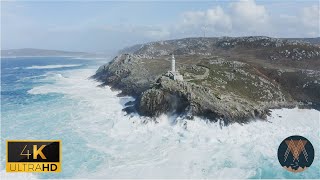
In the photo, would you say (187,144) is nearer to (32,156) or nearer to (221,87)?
(32,156)

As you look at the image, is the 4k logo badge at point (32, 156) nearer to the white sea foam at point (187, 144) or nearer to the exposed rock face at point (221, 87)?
the white sea foam at point (187, 144)

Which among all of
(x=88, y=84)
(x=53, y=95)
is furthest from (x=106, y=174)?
(x=88, y=84)

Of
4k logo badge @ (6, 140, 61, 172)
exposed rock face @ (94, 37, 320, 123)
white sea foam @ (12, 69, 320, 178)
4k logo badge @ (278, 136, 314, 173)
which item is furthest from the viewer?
exposed rock face @ (94, 37, 320, 123)

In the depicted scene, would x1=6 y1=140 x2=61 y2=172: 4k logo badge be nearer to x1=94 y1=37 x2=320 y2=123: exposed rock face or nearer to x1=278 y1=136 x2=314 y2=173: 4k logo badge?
x1=94 y1=37 x2=320 y2=123: exposed rock face

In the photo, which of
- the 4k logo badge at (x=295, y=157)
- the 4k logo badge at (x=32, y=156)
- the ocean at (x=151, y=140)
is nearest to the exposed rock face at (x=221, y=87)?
the ocean at (x=151, y=140)

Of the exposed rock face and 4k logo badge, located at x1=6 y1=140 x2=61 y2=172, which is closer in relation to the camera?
4k logo badge, located at x1=6 y1=140 x2=61 y2=172

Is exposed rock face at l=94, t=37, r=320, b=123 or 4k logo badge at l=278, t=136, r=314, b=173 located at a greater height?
exposed rock face at l=94, t=37, r=320, b=123

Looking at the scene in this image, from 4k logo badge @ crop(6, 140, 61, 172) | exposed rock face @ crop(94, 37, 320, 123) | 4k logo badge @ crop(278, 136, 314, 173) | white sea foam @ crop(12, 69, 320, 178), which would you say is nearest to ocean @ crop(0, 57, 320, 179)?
white sea foam @ crop(12, 69, 320, 178)
